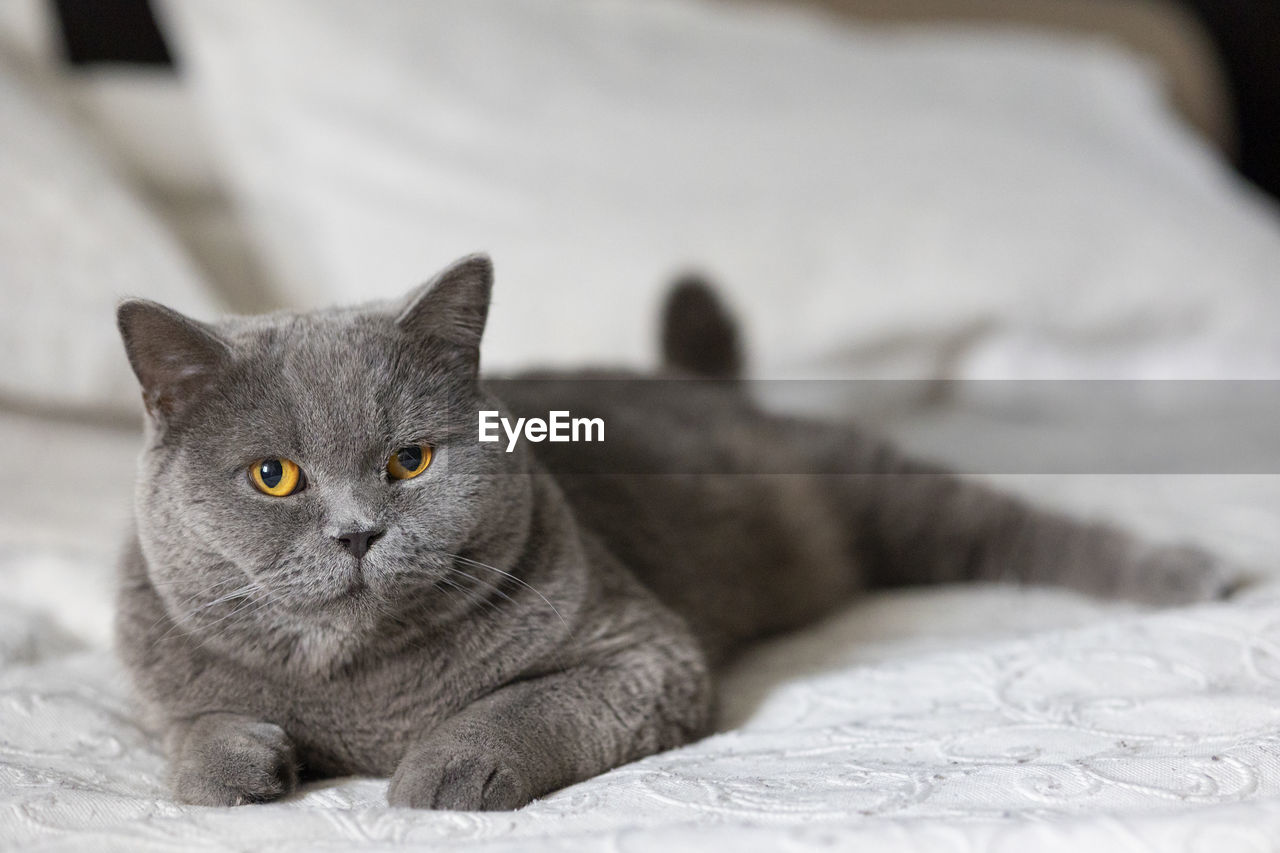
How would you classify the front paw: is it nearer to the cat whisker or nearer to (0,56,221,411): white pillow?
the cat whisker

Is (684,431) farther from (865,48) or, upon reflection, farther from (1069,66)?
(1069,66)

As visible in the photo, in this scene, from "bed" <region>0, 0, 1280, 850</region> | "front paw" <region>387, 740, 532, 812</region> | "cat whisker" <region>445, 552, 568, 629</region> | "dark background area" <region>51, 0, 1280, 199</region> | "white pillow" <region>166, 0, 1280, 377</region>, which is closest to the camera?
"front paw" <region>387, 740, 532, 812</region>

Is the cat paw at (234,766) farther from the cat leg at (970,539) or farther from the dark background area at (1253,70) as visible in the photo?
the dark background area at (1253,70)

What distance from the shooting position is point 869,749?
898mm

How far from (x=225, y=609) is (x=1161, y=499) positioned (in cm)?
128

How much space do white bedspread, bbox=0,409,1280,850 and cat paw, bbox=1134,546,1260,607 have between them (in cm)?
4

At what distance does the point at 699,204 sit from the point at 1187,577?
0.96 m

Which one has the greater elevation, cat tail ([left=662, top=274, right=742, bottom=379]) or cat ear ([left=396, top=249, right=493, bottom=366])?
cat tail ([left=662, top=274, right=742, bottom=379])

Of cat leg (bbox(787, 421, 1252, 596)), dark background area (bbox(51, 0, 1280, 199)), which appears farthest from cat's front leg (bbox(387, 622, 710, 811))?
dark background area (bbox(51, 0, 1280, 199))

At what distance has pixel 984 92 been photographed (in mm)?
2176

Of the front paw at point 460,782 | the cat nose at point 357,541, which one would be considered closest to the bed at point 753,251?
the front paw at point 460,782

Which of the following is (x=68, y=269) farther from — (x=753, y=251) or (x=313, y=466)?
(x=753, y=251)

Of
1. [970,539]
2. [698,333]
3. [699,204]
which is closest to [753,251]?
[699,204]

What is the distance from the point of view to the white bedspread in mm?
678
